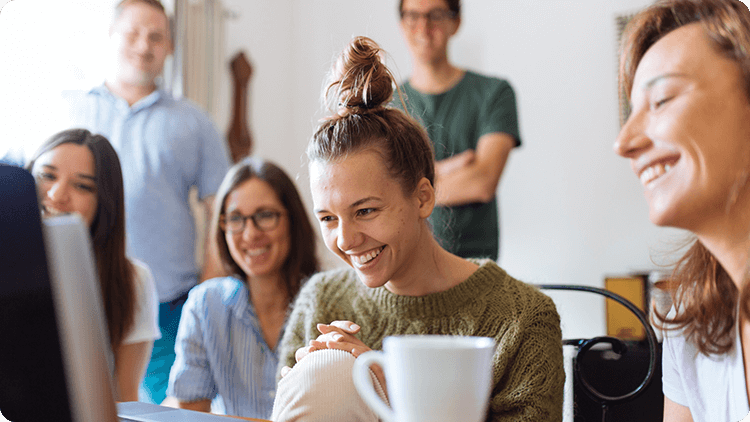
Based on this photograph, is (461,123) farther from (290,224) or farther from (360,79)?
(360,79)

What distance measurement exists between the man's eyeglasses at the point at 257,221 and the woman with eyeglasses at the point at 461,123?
570mm

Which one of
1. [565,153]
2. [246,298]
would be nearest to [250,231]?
[246,298]

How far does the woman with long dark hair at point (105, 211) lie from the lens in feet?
4.73

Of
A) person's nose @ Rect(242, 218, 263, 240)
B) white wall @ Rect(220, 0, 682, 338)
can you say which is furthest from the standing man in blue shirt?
white wall @ Rect(220, 0, 682, 338)

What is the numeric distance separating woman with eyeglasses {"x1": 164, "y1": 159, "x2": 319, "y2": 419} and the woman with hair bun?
17.6 inches

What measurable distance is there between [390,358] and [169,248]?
1.88 m

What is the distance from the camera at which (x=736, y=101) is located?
23.5 inches

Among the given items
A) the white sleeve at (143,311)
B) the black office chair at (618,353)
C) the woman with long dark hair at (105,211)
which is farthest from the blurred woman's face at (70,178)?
the black office chair at (618,353)

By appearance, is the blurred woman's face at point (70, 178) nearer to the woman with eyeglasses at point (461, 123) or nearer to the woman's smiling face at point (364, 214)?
the woman's smiling face at point (364, 214)

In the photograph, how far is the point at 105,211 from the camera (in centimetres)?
147

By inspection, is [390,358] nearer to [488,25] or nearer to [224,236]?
[224,236]

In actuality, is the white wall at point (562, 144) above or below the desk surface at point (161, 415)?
above

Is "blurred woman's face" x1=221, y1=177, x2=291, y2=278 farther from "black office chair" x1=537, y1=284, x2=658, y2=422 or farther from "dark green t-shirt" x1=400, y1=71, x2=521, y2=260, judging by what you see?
"black office chair" x1=537, y1=284, x2=658, y2=422

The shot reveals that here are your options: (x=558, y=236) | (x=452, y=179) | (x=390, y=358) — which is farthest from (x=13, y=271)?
(x=558, y=236)
